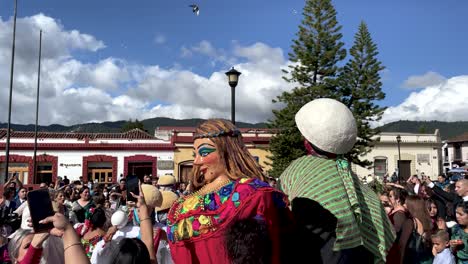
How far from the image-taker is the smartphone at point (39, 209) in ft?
6.08

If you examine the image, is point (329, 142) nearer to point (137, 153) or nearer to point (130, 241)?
point (130, 241)

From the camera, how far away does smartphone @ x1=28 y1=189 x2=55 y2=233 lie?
73.0 inches

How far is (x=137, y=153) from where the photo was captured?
2881cm

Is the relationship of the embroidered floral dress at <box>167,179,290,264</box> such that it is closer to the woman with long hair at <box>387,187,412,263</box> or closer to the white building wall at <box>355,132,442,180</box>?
the woman with long hair at <box>387,187,412,263</box>

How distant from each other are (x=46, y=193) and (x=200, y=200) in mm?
754

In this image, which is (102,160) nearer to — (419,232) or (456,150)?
(419,232)

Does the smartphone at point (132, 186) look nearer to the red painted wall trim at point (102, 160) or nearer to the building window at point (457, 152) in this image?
the red painted wall trim at point (102, 160)

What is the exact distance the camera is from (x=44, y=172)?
90.7ft

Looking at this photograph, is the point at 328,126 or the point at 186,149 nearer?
the point at 328,126

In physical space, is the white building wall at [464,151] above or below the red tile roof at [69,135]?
below

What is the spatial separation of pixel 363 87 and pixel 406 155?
13.2m

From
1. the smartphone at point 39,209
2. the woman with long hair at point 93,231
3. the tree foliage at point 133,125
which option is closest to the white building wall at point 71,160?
the woman with long hair at point 93,231

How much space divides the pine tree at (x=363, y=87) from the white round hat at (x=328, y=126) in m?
25.4

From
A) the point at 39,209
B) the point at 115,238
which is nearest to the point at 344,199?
the point at 39,209
